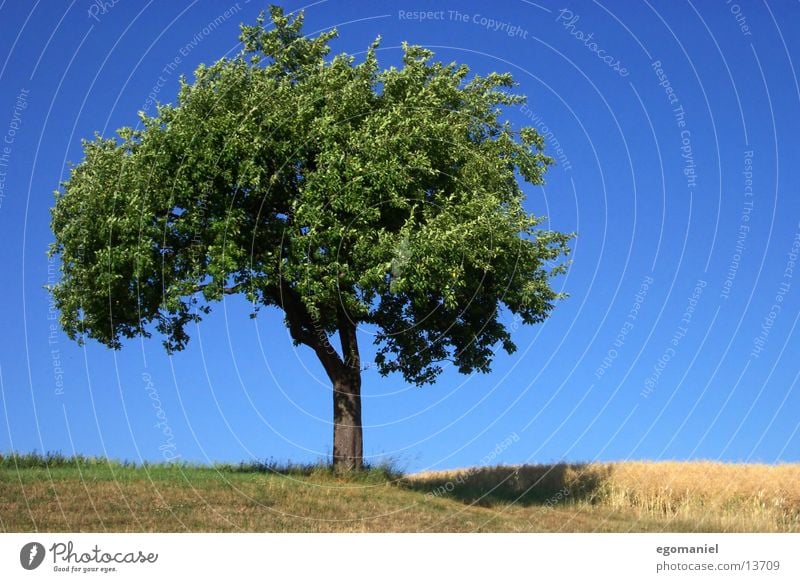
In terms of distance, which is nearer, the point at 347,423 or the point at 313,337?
the point at 347,423

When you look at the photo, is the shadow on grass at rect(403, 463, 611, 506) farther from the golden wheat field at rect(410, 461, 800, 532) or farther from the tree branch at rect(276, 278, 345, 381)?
the tree branch at rect(276, 278, 345, 381)

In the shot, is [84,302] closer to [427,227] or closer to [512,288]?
[427,227]

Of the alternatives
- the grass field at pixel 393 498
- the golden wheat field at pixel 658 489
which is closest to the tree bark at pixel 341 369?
the grass field at pixel 393 498

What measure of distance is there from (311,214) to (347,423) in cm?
741

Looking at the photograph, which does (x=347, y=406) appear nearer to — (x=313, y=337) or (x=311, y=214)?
(x=313, y=337)

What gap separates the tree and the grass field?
3935 millimetres

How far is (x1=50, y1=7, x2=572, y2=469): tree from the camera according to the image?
25.6m

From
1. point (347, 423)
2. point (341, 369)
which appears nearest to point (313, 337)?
point (341, 369)

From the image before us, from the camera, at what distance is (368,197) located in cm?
2558

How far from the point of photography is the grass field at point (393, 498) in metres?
21.8

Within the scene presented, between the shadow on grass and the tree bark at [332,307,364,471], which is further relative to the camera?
the shadow on grass

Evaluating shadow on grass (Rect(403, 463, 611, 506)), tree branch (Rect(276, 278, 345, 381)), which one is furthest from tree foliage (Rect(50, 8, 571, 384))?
shadow on grass (Rect(403, 463, 611, 506))

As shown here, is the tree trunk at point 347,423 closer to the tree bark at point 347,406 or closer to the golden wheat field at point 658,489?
the tree bark at point 347,406

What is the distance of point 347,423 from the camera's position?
28875mm
